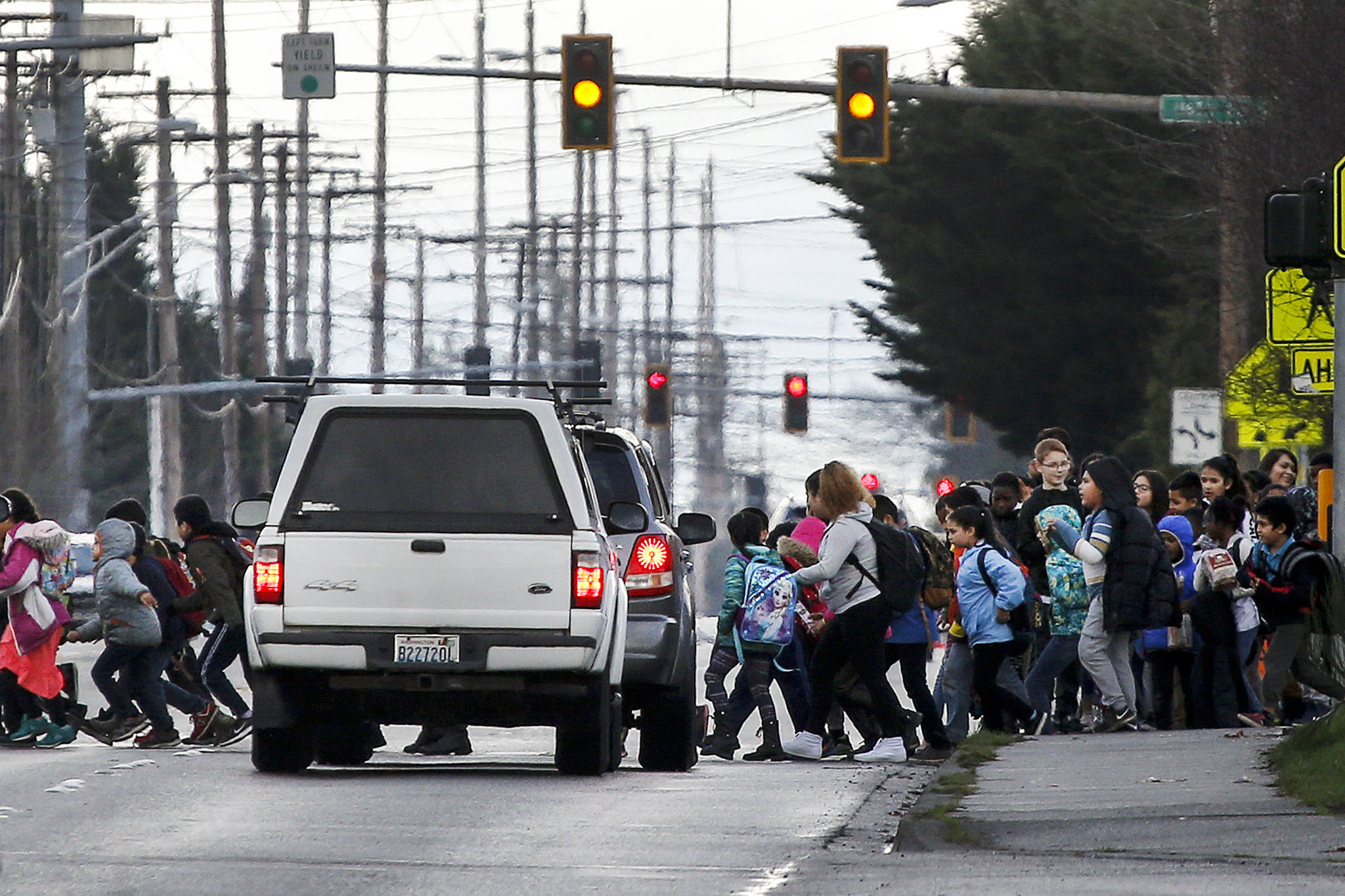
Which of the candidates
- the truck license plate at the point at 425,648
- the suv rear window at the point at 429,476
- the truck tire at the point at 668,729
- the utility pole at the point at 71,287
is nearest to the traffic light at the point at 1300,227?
the suv rear window at the point at 429,476

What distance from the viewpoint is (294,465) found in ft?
43.9

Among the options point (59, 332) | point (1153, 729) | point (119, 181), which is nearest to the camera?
point (1153, 729)

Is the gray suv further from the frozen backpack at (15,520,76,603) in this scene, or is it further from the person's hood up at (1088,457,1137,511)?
the frozen backpack at (15,520,76,603)

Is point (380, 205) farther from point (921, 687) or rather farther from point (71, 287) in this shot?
point (921, 687)

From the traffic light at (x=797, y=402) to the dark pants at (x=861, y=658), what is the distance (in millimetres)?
31256

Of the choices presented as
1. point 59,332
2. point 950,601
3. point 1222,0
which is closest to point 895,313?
point 59,332

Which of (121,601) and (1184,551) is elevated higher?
(1184,551)

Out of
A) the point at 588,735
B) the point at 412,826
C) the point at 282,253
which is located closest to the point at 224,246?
the point at 282,253

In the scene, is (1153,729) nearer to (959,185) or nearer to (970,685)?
(970,685)

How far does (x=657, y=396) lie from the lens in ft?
152

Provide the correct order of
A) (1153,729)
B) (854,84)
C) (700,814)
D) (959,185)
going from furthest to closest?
(959,185) < (854,84) < (1153,729) < (700,814)

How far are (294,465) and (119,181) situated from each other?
194 feet

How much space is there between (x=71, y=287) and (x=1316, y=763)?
3387 centimetres

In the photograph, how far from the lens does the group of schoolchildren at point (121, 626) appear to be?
57.2 ft
